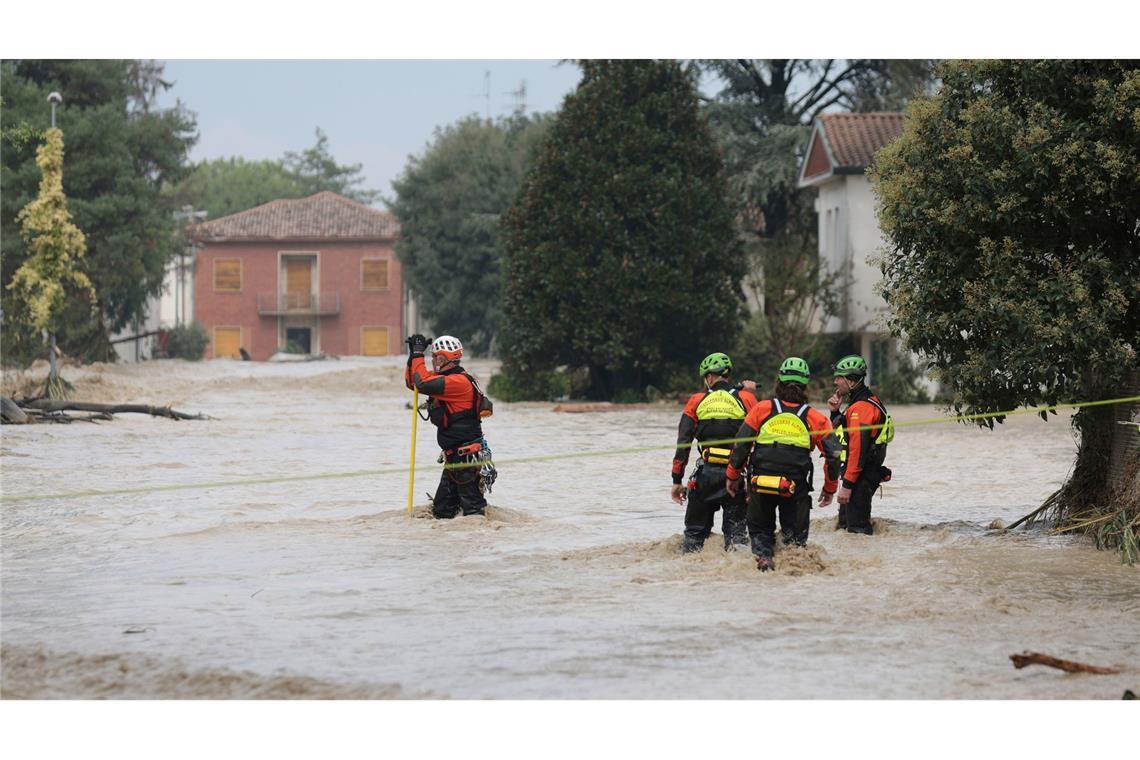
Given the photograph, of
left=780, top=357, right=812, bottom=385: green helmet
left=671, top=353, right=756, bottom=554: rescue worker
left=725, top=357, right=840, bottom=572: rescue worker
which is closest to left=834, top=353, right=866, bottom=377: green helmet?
left=671, top=353, right=756, bottom=554: rescue worker

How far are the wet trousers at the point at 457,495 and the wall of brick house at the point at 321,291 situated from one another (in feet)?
261

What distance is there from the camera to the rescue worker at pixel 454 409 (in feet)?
49.8

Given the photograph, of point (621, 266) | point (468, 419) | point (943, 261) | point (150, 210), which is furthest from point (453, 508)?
point (150, 210)

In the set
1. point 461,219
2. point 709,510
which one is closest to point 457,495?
point 709,510

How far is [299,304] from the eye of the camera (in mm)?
94562

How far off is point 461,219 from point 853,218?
35.7 metres

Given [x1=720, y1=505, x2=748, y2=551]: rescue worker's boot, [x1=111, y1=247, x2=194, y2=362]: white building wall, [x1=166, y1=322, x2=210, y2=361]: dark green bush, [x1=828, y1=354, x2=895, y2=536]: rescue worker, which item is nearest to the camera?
[x1=720, y1=505, x2=748, y2=551]: rescue worker's boot

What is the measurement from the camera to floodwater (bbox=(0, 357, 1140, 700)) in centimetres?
866

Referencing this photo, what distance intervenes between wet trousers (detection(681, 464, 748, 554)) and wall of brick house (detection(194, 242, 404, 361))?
270 ft

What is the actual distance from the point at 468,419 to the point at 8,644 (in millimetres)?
6169

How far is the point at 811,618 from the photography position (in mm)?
10406

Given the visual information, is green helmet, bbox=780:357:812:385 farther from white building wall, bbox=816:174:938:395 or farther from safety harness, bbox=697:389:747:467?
white building wall, bbox=816:174:938:395

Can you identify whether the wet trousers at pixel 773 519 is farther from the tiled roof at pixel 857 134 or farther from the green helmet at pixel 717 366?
the tiled roof at pixel 857 134

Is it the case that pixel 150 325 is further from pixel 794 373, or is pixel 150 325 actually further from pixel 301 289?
pixel 794 373
